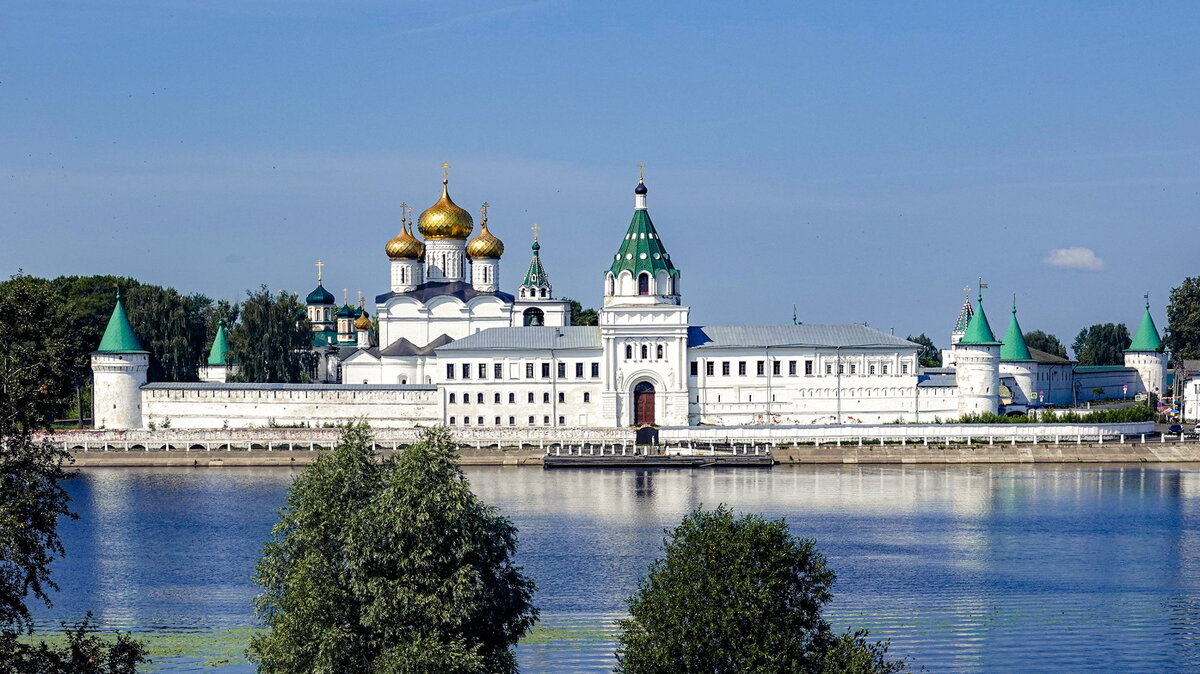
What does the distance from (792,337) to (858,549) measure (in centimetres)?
1961

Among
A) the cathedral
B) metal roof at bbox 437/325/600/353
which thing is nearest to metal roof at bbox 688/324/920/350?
the cathedral

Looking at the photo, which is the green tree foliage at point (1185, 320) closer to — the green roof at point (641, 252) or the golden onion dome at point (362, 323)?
the green roof at point (641, 252)

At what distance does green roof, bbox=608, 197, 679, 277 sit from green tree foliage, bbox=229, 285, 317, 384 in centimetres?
1104

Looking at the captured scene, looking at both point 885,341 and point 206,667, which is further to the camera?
point 885,341

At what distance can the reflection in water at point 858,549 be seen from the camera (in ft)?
65.3

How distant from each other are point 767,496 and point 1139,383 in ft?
95.1

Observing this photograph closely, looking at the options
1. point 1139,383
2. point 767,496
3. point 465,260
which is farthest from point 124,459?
point 1139,383

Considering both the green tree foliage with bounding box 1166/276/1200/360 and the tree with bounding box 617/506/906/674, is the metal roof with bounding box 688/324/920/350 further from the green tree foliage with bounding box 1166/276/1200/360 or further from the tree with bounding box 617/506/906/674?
the tree with bounding box 617/506/906/674

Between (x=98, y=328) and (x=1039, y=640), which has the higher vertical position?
(x=98, y=328)

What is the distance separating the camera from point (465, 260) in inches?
2039

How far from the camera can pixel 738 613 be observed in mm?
14188

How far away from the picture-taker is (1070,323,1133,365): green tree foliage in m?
75.4

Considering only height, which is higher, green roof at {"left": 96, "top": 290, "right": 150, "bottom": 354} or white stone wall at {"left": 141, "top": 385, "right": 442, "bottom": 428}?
green roof at {"left": 96, "top": 290, "right": 150, "bottom": 354}

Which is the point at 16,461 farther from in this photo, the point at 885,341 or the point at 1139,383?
the point at 1139,383
